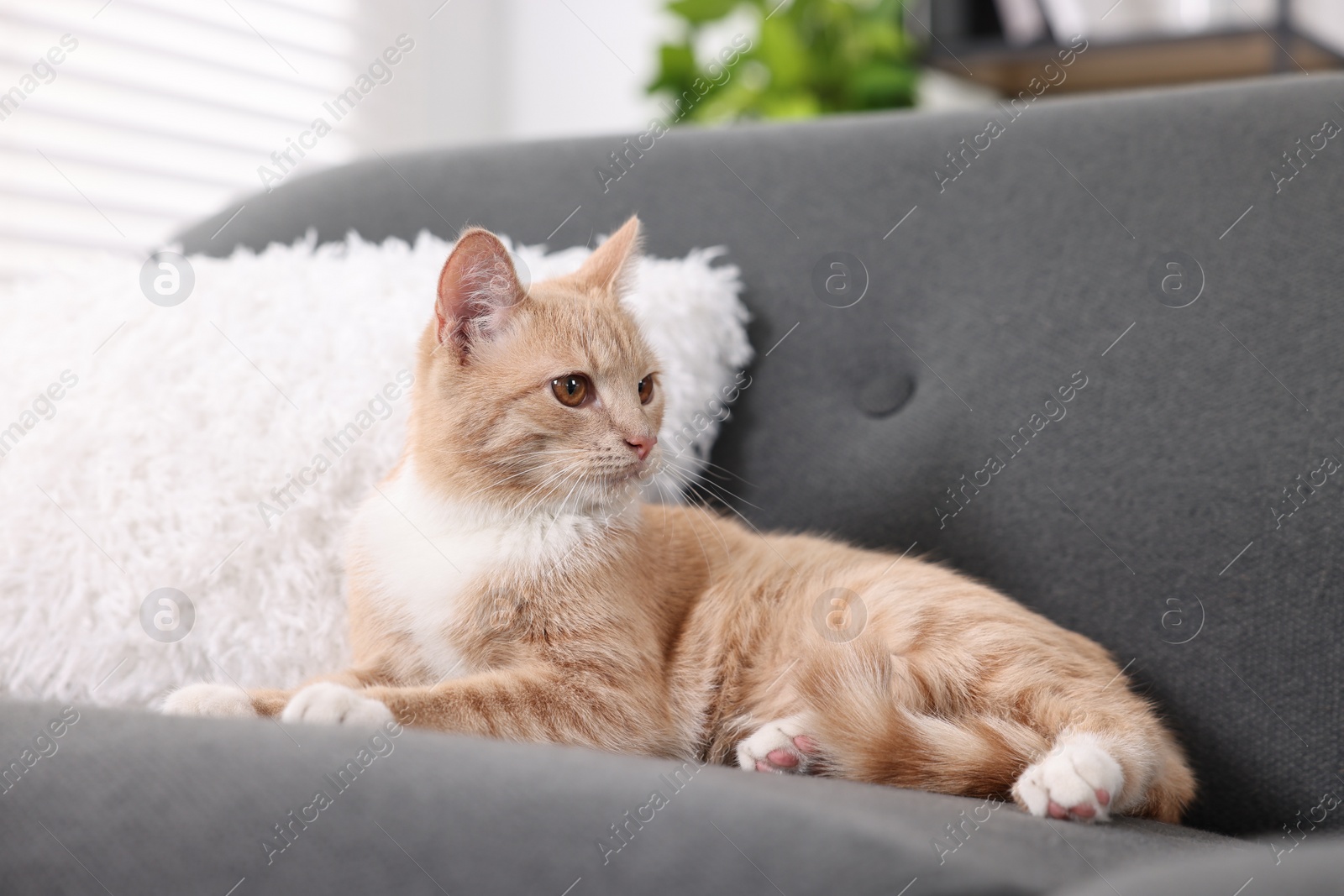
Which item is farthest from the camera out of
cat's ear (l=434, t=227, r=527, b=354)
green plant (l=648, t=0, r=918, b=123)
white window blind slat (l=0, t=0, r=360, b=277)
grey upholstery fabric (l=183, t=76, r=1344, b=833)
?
green plant (l=648, t=0, r=918, b=123)

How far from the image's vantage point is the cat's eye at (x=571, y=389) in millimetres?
1223

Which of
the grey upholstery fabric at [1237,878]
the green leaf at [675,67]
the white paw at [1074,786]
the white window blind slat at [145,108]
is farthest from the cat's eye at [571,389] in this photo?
the green leaf at [675,67]

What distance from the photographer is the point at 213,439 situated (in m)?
1.47

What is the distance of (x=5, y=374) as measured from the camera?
1.50 m

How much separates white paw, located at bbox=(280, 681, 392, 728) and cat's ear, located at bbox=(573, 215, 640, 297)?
63 cm

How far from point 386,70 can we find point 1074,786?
2.66m

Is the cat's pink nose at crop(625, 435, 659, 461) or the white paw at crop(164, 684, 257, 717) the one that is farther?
the cat's pink nose at crop(625, 435, 659, 461)

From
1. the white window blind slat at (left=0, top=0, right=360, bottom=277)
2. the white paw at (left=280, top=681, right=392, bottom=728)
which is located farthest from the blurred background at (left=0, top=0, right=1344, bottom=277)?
the white paw at (left=280, top=681, right=392, bottom=728)

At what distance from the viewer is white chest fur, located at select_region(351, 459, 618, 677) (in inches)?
47.4

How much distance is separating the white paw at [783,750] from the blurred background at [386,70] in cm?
154

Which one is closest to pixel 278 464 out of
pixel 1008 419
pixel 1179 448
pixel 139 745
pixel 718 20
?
pixel 139 745

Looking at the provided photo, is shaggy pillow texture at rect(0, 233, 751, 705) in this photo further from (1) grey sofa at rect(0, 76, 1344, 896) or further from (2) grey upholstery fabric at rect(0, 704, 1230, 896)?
(2) grey upholstery fabric at rect(0, 704, 1230, 896)

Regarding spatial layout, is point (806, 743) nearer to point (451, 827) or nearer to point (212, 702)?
point (451, 827)

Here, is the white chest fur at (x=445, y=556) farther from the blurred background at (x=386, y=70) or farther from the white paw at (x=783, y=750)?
the blurred background at (x=386, y=70)
